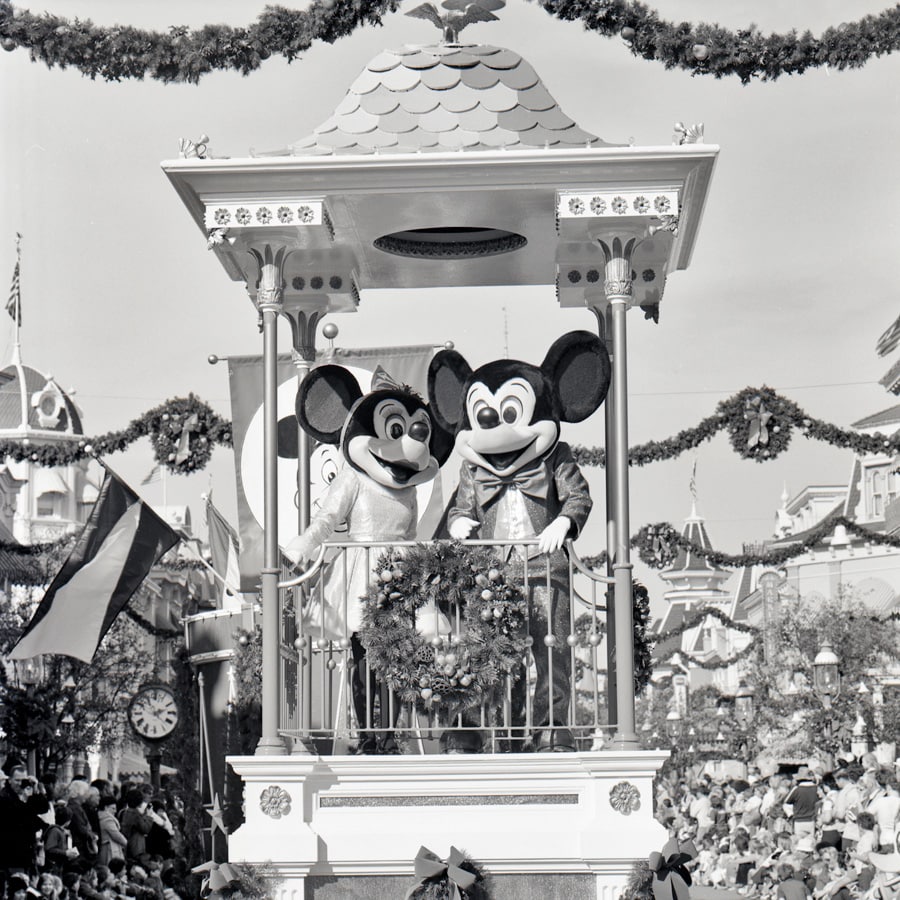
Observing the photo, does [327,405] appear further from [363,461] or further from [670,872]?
[670,872]

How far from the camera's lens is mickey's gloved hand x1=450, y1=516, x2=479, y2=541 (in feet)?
28.0

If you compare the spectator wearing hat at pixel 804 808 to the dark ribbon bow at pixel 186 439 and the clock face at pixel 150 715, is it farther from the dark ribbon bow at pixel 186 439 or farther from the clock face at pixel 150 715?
the clock face at pixel 150 715

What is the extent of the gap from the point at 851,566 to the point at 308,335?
66.0 meters

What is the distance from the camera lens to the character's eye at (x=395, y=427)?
8969 mm

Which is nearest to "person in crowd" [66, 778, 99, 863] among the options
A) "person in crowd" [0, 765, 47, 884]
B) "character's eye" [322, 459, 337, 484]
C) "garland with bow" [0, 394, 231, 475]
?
"person in crowd" [0, 765, 47, 884]

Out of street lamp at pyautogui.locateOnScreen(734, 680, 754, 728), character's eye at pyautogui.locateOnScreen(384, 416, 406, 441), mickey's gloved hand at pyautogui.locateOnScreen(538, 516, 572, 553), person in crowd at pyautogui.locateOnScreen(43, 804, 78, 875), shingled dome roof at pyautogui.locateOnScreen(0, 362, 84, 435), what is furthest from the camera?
shingled dome roof at pyautogui.locateOnScreen(0, 362, 84, 435)

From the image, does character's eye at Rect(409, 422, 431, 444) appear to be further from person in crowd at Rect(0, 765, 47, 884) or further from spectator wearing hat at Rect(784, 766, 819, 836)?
spectator wearing hat at Rect(784, 766, 819, 836)

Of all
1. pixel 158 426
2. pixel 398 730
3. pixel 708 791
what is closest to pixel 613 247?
pixel 398 730

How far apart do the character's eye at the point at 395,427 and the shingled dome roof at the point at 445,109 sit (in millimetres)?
1492

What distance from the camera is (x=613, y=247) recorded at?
816 centimetres

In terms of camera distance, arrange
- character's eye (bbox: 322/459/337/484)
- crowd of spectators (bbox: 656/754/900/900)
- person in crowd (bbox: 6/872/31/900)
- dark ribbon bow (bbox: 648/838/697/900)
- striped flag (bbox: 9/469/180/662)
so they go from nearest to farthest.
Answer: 1. dark ribbon bow (bbox: 648/838/697/900)
2. character's eye (bbox: 322/459/337/484)
3. person in crowd (bbox: 6/872/31/900)
4. striped flag (bbox: 9/469/180/662)
5. crowd of spectators (bbox: 656/754/900/900)

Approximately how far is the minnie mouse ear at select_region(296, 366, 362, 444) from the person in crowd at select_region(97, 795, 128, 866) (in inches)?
314

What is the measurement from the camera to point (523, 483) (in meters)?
8.66

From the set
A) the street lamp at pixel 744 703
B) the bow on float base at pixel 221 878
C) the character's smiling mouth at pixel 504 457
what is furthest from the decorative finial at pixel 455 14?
the street lamp at pixel 744 703
